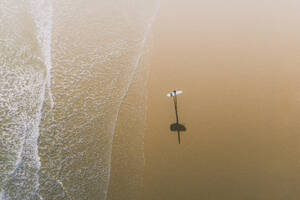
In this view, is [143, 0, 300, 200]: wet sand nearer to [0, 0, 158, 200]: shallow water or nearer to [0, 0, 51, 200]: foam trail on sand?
[0, 0, 158, 200]: shallow water

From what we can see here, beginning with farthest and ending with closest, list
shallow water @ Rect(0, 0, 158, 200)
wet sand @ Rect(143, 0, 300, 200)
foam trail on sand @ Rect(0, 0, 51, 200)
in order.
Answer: wet sand @ Rect(143, 0, 300, 200)
shallow water @ Rect(0, 0, 158, 200)
foam trail on sand @ Rect(0, 0, 51, 200)

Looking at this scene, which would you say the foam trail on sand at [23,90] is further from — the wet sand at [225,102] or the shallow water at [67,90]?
the wet sand at [225,102]

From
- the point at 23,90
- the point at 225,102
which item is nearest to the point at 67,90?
the point at 23,90

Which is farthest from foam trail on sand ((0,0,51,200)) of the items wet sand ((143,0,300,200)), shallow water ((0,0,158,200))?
wet sand ((143,0,300,200))

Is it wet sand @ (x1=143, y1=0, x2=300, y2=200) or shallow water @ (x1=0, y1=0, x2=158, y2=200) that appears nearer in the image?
shallow water @ (x1=0, y1=0, x2=158, y2=200)

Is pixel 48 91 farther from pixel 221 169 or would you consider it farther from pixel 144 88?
pixel 221 169

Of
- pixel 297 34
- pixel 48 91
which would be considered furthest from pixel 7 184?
pixel 297 34

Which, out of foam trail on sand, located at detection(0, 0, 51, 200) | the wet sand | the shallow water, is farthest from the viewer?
the wet sand
